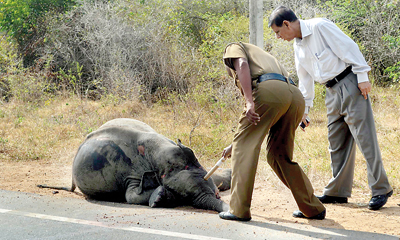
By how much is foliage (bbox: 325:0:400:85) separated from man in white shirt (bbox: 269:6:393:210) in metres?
9.03

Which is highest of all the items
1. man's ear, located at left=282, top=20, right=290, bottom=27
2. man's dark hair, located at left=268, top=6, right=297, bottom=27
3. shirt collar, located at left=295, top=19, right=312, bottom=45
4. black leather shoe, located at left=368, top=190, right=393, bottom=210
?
man's dark hair, located at left=268, top=6, right=297, bottom=27

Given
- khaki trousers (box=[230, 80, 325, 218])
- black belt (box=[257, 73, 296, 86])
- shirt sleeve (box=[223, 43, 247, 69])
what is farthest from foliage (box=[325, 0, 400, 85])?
shirt sleeve (box=[223, 43, 247, 69])

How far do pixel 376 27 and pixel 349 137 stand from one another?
10.1m

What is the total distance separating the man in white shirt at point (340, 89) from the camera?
5062mm

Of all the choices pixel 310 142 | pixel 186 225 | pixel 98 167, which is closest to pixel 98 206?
pixel 98 167

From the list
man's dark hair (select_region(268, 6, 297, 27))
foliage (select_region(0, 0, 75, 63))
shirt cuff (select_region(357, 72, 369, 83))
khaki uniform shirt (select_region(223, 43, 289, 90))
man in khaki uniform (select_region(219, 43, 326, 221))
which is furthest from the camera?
foliage (select_region(0, 0, 75, 63))

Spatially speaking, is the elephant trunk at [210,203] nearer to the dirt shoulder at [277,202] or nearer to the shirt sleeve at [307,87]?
the dirt shoulder at [277,202]

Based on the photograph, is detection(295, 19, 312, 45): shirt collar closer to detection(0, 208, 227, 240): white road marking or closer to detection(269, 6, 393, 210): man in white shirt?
detection(269, 6, 393, 210): man in white shirt

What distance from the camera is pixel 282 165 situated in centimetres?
471

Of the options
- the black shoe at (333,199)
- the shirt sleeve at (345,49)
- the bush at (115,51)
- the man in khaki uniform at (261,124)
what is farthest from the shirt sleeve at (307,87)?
the bush at (115,51)

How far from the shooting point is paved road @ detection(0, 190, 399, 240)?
4301 mm

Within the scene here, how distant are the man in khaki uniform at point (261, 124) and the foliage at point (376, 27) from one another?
10126 mm

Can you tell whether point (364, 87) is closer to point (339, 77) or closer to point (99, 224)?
point (339, 77)

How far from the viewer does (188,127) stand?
34.2 feet
